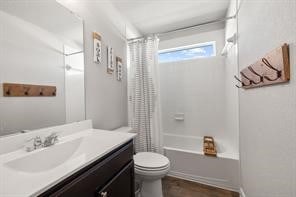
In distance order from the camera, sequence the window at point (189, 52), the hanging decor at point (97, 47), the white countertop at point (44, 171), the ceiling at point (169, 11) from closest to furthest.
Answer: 1. the white countertop at point (44, 171)
2. the hanging decor at point (97, 47)
3. the ceiling at point (169, 11)
4. the window at point (189, 52)

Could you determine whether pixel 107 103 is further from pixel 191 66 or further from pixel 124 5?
pixel 191 66

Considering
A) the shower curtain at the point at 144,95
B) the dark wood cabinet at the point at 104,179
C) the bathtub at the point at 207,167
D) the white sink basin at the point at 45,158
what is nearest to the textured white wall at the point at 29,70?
the white sink basin at the point at 45,158

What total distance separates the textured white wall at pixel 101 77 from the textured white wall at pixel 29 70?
1.01 ft

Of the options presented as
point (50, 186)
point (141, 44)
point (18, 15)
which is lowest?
point (50, 186)

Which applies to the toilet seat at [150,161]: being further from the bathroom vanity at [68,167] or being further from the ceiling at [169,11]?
the ceiling at [169,11]

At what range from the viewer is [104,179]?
0.80m

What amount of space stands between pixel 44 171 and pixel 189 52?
2534mm

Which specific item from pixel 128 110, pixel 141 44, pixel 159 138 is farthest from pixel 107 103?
pixel 141 44

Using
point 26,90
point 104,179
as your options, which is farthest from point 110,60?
point 104,179

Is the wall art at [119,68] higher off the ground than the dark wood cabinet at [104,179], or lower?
higher

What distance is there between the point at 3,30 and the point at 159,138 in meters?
1.72

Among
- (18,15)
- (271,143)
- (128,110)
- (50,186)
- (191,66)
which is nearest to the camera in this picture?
(50,186)

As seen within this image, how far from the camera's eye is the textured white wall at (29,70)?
84 cm

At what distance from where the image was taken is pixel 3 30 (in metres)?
0.83
